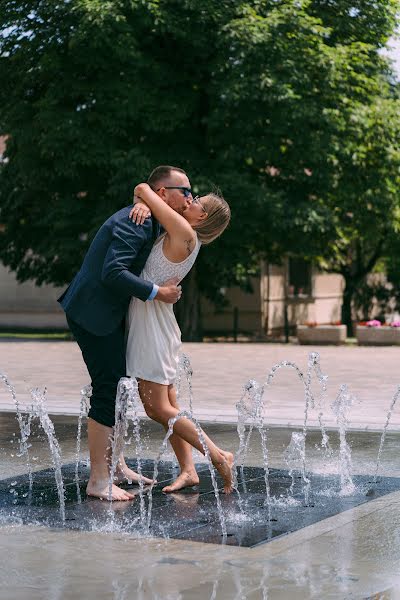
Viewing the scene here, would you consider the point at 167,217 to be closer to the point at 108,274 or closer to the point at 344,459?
the point at 108,274

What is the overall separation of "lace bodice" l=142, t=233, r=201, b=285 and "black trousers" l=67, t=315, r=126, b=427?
1.16 feet

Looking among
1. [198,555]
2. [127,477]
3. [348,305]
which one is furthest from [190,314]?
[198,555]

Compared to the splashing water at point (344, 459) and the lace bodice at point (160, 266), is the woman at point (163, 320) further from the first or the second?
the splashing water at point (344, 459)

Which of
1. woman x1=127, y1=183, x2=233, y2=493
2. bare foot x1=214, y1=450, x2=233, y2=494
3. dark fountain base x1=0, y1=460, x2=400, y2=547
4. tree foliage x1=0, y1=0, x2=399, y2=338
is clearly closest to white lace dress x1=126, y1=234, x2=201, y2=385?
woman x1=127, y1=183, x2=233, y2=493

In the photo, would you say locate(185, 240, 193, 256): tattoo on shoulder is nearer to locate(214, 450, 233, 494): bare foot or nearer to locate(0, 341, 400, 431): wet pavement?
locate(214, 450, 233, 494): bare foot

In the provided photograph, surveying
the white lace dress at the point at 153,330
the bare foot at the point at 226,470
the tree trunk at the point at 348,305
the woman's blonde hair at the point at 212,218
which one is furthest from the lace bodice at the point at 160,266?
the tree trunk at the point at 348,305

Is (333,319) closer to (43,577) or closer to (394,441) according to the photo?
(394,441)

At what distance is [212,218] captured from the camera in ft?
24.2

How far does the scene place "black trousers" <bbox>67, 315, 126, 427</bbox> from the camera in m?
7.23

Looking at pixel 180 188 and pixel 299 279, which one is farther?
pixel 299 279

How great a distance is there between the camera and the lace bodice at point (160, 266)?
728cm

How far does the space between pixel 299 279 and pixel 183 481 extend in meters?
37.4

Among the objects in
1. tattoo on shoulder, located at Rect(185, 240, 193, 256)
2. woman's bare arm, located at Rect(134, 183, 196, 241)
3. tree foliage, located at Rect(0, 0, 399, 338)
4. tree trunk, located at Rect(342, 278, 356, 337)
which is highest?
tree foliage, located at Rect(0, 0, 399, 338)

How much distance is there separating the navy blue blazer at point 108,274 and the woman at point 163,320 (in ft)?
0.28
